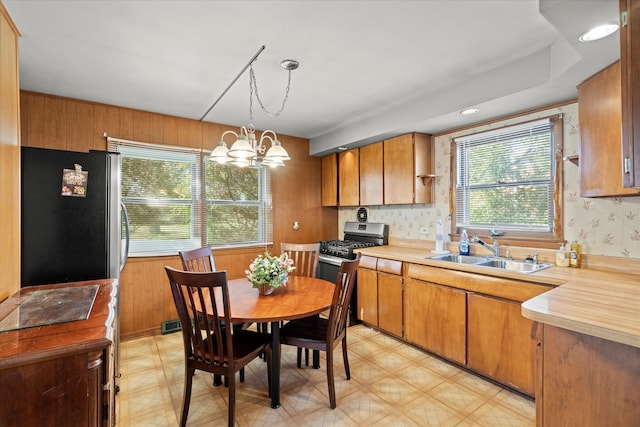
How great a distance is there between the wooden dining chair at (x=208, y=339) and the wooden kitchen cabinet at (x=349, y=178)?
251cm

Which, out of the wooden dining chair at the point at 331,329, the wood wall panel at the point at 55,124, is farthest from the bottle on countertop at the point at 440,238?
the wood wall panel at the point at 55,124

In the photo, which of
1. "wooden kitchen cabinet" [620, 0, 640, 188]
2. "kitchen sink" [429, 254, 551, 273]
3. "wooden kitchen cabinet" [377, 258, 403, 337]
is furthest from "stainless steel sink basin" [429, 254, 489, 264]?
"wooden kitchen cabinet" [620, 0, 640, 188]

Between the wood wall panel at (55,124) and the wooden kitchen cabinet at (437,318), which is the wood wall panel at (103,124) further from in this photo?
the wooden kitchen cabinet at (437,318)

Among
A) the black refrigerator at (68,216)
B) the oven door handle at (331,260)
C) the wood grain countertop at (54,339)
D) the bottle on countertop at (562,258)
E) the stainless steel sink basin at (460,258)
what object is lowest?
the oven door handle at (331,260)

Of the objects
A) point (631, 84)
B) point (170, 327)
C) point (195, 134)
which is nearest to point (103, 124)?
point (195, 134)

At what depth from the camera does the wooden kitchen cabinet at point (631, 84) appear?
117 centimetres

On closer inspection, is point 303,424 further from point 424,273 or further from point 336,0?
point 336,0

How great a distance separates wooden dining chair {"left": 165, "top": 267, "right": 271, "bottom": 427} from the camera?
1.69 m

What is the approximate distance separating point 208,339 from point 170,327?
6.23ft

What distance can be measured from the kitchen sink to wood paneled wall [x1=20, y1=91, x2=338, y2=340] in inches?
85.0

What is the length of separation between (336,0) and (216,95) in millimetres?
1669

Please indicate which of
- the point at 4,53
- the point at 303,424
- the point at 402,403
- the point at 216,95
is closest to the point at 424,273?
the point at 402,403

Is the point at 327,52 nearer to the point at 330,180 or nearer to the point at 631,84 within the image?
the point at 631,84

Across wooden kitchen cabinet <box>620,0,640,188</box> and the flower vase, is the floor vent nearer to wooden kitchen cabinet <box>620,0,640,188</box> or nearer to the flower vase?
the flower vase
